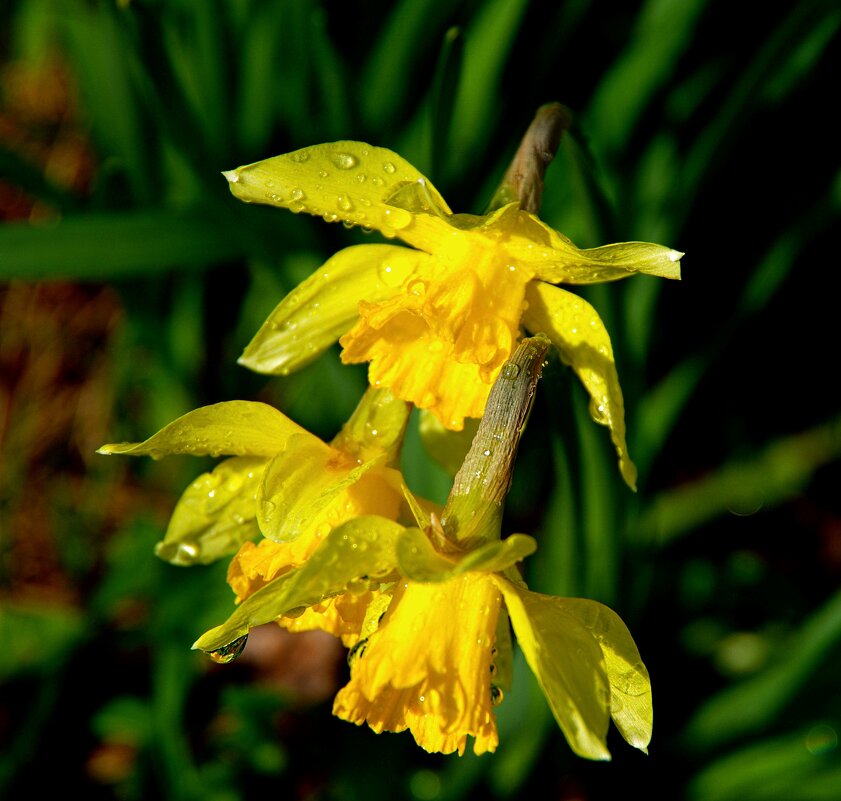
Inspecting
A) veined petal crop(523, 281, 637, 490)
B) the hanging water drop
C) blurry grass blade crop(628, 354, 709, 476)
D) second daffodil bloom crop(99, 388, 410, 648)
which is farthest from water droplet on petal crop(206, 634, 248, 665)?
blurry grass blade crop(628, 354, 709, 476)

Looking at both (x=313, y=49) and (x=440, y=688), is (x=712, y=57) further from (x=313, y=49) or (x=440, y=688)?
(x=440, y=688)

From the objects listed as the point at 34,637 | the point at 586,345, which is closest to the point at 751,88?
the point at 586,345

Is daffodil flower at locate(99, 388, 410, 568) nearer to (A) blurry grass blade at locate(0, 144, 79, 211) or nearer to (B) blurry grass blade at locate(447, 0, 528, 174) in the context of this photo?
(B) blurry grass blade at locate(447, 0, 528, 174)

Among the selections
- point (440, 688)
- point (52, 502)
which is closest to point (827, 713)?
point (440, 688)

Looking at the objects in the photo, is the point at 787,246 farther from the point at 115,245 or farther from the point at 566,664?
the point at 115,245

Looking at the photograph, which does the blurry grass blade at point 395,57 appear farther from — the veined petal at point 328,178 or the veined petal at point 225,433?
the veined petal at point 225,433
